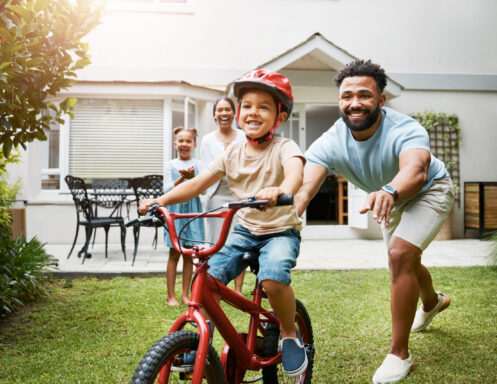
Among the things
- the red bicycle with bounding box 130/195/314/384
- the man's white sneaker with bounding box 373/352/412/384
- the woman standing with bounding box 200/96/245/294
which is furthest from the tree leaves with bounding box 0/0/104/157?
the man's white sneaker with bounding box 373/352/412/384

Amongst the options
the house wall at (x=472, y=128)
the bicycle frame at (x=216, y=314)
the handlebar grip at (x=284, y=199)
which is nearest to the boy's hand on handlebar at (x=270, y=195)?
the handlebar grip at (x=284, y=199)

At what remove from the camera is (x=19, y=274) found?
448cm

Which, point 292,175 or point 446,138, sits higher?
point 446,138

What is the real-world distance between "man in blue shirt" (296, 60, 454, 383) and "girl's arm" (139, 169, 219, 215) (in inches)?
23.9

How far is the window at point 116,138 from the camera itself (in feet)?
30.8

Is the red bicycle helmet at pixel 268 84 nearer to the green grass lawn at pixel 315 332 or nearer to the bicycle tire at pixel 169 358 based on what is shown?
the bicycle tire at pixel 169 358

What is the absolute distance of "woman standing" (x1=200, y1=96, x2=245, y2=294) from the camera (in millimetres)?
4285

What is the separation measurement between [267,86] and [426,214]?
137cm

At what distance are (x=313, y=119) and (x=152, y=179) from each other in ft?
32.2

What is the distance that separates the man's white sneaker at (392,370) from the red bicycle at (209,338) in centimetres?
44

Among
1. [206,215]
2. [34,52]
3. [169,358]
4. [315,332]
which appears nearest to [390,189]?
[206,215]

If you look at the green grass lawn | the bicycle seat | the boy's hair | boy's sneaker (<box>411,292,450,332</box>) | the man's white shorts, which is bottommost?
the green grass lawn

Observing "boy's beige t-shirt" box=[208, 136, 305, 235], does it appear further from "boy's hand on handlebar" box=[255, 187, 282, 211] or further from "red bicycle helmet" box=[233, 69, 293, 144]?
"boy's hand on handlebar" box=[255, 187, 282, 211]

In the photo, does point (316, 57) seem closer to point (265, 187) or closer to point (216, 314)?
point (265, 187)
